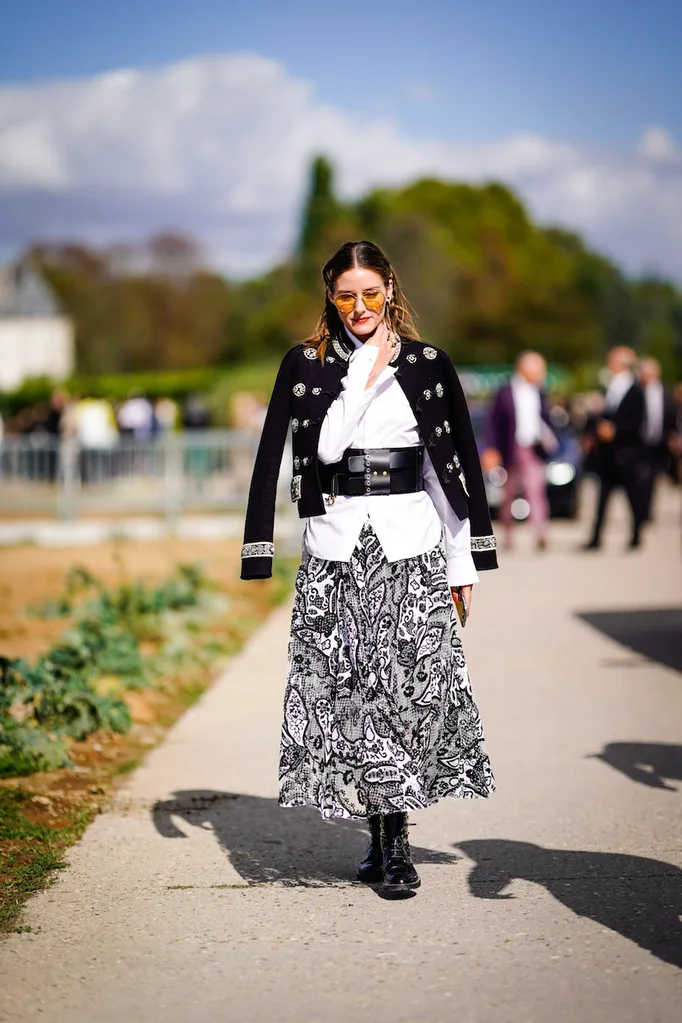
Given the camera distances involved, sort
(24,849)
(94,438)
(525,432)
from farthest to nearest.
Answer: (94,438)
(525,432)
(24,849)

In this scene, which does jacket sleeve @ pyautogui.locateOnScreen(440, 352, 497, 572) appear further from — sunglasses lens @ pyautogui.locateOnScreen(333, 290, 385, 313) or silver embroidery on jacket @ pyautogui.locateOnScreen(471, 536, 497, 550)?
sunglasses lens @ pyautogui.locateOnScreen(333, 290, 385, 313)

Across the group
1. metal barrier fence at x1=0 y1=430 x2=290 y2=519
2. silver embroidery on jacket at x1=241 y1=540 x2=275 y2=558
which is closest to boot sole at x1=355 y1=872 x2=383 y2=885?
silver embroidery on jacket at x1=241 y1=540 x2=275 y2=558

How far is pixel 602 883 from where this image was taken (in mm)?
4715

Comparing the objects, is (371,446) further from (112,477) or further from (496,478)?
(112,477)

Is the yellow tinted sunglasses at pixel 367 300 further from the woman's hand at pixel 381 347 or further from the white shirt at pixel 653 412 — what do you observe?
the white shirt at pixel 653 412

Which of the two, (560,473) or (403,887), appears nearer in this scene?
(403,887)

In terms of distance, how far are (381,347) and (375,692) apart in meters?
1.03

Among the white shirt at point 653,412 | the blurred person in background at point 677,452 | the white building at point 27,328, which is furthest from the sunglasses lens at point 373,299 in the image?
the white building at point 27,328

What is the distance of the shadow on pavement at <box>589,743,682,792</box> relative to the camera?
6.23 metres

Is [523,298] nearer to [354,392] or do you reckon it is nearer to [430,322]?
[430,322]

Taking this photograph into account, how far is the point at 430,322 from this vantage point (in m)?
82.1

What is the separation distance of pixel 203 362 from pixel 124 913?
276 feet

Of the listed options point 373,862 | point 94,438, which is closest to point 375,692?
point 373,862

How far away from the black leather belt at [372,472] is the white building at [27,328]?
108728 mm
